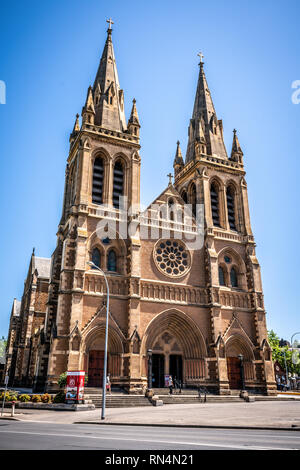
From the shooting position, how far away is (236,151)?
147ft

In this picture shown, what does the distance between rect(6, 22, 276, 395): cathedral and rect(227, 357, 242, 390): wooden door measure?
92 mm

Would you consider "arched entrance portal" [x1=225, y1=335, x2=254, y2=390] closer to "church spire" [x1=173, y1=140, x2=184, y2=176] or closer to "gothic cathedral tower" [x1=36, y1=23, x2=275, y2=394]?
"gothic cathedral tower" [x1=36, y1=23, x2=275, y2=394]

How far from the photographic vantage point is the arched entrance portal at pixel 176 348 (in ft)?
107

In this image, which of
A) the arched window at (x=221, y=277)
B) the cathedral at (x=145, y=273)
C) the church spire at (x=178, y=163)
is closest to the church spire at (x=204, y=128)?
the cathedral at (x=145, y=273)

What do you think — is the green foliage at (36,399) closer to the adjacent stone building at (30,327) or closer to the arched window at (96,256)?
the arched window at (96,256)

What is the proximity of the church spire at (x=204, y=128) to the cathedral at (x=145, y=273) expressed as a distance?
1.26 ft

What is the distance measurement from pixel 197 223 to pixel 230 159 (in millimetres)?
10616

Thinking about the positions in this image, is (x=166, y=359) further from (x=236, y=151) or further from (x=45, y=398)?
(x=236, y=151)

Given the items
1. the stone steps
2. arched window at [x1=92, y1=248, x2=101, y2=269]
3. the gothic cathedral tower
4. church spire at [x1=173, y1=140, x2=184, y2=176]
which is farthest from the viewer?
church spire at [x1=173, y1=140, x2=184, y2=176]

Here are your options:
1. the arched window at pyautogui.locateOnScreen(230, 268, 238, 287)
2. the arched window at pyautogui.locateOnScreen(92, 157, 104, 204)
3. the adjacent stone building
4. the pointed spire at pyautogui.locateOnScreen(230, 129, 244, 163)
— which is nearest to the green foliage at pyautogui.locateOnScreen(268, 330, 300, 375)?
the arched window at pyautogui.locateOnScreen(230, 268, 238, 287)

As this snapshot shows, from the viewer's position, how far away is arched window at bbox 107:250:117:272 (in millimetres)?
33228

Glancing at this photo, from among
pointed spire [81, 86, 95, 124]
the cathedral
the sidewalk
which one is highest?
pointed spire [81, 86, 95, 124]
